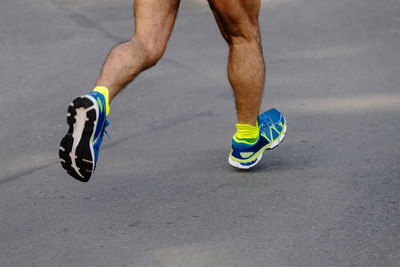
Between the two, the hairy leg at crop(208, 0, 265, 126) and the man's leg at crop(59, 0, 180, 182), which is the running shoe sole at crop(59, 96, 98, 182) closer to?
the man's leg at crop(59, 0, 180, 182)

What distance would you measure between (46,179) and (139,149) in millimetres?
661

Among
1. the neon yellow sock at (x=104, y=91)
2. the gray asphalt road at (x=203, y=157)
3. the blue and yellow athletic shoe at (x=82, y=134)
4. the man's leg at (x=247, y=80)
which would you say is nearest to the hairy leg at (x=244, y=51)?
the man's leg at (x=247, y=80)

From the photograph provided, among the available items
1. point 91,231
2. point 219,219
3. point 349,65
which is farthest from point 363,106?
point 91,231

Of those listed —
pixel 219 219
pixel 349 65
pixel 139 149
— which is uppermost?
pixel 219 219

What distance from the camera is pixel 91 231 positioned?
3799 millimetres

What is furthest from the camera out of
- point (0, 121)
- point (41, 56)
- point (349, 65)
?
point (41, 56)

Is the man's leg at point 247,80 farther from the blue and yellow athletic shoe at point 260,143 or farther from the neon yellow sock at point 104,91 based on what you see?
the neon yellow sock at point 104,91

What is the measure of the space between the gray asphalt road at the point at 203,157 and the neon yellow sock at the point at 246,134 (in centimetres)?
18

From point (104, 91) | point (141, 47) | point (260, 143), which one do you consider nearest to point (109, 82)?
point (104, 91)

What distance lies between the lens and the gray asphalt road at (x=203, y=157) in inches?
143

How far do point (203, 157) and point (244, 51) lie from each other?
0.74m

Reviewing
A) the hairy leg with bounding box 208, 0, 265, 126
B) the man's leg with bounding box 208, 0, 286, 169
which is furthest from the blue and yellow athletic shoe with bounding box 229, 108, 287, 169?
the hairy leg with bounding box 208, 0, 265, 126

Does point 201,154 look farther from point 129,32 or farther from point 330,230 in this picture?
point 129,32

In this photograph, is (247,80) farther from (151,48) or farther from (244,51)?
(151,48)
